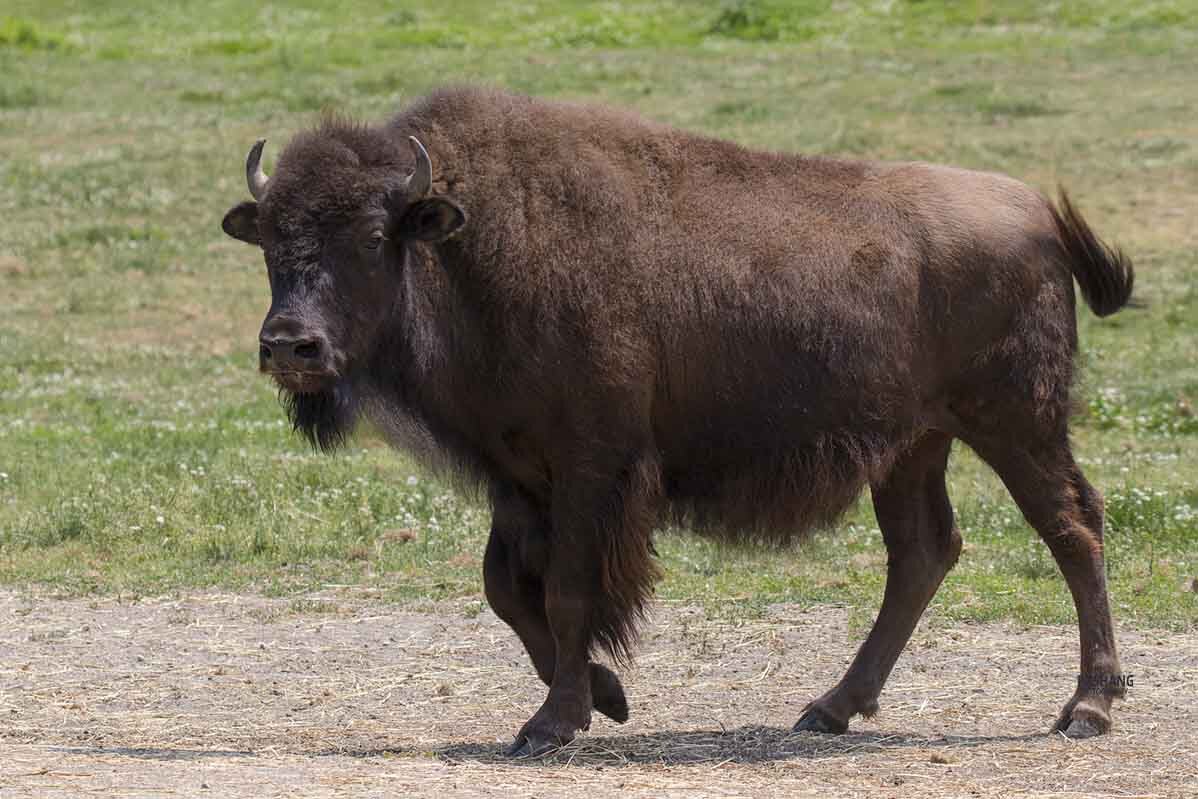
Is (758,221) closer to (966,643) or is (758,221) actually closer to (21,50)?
(966,643)

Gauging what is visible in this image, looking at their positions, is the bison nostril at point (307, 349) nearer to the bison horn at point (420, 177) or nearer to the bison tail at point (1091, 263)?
the bison horn at point (420, 177)

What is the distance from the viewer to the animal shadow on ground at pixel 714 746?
22.5 ft

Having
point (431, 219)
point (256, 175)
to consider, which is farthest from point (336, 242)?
point (256, 175)

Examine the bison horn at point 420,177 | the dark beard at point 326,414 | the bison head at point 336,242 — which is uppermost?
the bison horn at point 420,177

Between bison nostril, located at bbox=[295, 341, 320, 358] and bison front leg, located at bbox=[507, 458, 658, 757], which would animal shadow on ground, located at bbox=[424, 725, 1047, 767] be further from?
bison nostril, located at bbox=[295, 341, 320, 358]

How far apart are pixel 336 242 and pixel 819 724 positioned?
9.12ft

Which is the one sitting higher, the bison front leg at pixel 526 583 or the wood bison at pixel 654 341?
the wood bison at pixel 654 341

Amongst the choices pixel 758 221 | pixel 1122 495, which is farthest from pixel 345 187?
pixel 1122 495

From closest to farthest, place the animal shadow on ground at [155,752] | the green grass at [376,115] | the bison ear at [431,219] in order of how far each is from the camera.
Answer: the animal shadow on ground at [155,752], the bison ear at [431,219], the green grass at [376,115]

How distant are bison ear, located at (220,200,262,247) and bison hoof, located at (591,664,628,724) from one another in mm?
2160

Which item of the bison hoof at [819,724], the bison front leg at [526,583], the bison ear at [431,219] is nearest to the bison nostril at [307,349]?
the bison ear at [431,219]

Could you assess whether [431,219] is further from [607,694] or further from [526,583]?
[607,694]

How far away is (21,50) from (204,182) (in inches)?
599

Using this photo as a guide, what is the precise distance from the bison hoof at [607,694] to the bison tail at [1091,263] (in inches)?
107
